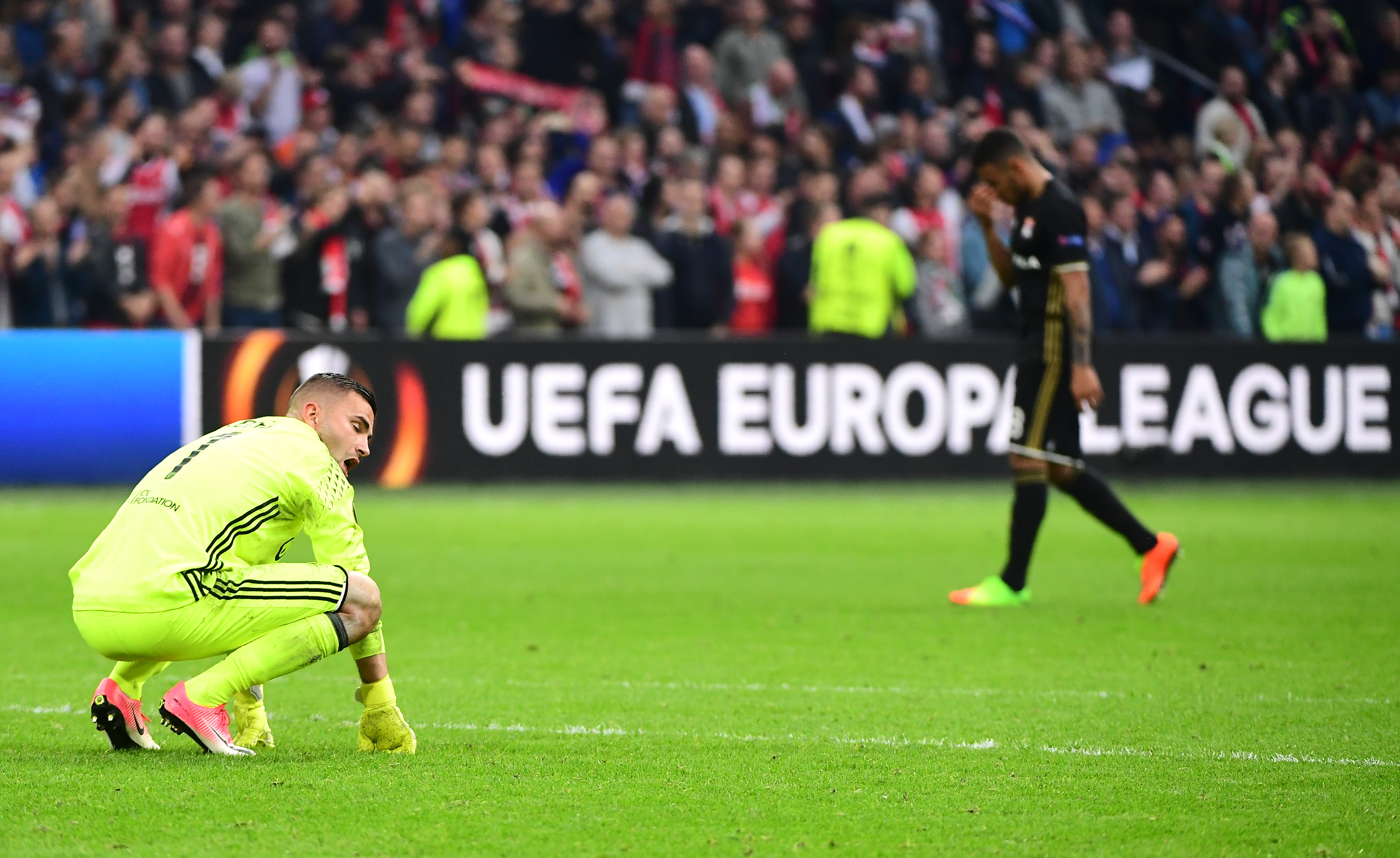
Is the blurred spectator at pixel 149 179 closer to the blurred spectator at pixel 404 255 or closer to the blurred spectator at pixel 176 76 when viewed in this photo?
the blurred spectator at pixel 176 76

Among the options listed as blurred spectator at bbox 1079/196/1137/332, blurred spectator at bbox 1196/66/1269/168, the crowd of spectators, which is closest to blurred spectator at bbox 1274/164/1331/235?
the crowd of spectators

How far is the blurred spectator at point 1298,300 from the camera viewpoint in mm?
18359

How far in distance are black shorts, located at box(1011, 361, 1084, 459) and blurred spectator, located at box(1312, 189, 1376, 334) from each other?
10517 mm

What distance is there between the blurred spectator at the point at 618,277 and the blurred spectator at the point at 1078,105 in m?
6.09

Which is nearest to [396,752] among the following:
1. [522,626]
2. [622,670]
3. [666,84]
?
[622,670]

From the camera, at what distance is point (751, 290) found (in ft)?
58.0

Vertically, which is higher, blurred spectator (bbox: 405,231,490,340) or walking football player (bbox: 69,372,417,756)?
blurred spectator (bbox: 405,231,490,340)

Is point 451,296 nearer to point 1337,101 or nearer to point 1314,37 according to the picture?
point 1337,101

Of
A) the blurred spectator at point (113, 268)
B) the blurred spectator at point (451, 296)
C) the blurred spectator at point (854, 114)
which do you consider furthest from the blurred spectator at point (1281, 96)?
the blurred spectator at point (113, 268)

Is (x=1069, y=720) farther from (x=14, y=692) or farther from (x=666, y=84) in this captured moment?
(x=666, y=84)

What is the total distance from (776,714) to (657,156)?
42.4ft

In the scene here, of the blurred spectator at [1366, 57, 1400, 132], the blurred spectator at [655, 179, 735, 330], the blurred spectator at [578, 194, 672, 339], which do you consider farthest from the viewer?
the blurred spectator at [1366, 57, 1400, 132]

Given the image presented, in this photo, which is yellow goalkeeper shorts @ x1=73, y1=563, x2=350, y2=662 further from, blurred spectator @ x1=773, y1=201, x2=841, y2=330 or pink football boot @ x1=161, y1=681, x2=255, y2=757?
blurred spectator @ x1=773, y1=201, x2=841, y2=330

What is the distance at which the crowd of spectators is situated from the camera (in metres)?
16.3
